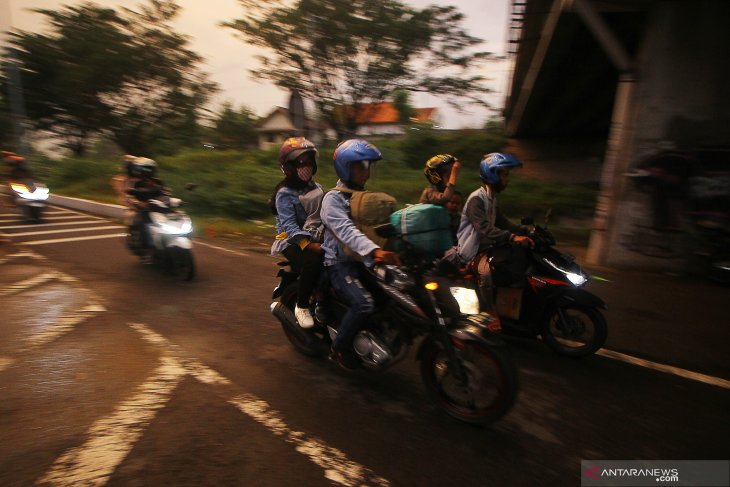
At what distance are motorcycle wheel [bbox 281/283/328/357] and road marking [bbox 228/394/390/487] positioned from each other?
0.64 m

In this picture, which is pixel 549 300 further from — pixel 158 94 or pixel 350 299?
pixel 158 94

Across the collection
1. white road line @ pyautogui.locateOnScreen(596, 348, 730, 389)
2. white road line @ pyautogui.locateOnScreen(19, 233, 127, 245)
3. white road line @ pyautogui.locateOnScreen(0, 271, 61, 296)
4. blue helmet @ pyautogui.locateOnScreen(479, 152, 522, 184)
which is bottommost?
white road line @ pyautogui.locateOnScreen(0, 271, 61, 296)

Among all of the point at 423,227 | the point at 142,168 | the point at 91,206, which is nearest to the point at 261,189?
the point at 91,206

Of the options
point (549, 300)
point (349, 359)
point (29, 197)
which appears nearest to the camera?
point (349, 359)

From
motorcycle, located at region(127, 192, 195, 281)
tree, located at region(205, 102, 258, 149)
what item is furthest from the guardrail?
tree, located at region(205, 102, 258, 149)

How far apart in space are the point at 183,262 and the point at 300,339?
3393 mm

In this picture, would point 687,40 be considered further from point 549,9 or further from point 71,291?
point 71,291

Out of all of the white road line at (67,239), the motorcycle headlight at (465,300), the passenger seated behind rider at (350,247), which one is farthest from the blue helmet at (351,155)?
the white road line at (67,239)

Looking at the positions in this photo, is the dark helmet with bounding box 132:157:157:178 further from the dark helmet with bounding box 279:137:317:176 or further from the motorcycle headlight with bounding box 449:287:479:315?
the motorcycle headlight with bounding box 449:287:479:315

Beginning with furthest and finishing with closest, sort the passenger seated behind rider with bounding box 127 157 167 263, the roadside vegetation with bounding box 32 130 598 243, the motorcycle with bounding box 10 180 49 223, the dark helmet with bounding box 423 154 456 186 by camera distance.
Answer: the roadside vegetation with bounding box 32 130 598 243 < the motorcycle with bounding box 10 180 49 223 < the passenger seated behind rider with bounding box 127 157 167 263 < the dark helmet with bounding box 423 154 456 186

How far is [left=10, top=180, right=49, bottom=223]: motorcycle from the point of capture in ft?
35.3

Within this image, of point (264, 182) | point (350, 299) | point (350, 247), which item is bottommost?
point (350, 299)

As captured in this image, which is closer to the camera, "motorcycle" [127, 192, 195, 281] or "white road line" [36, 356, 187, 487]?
"white road line" [36, 356, 187, 487]

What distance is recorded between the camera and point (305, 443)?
2.55m
